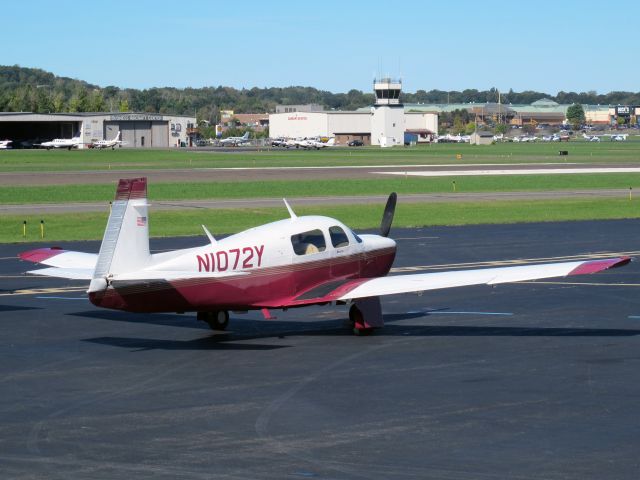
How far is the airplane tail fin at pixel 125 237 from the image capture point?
17938mm

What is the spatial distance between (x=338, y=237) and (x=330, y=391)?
598 centimetres

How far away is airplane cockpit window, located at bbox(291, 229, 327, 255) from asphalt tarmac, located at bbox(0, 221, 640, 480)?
1.74 m

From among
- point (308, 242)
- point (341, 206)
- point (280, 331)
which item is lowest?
point (280, 331)

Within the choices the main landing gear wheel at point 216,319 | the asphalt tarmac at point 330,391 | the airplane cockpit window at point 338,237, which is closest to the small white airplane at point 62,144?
the asphalt tarmac at point 330,391

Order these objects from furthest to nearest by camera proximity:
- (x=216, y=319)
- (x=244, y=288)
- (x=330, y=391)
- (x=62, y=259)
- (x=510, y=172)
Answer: (x=510, y=172) < (x=62, y=259) < (x=216, y=319) < (x=244, y=288) < (x=330, y=391)

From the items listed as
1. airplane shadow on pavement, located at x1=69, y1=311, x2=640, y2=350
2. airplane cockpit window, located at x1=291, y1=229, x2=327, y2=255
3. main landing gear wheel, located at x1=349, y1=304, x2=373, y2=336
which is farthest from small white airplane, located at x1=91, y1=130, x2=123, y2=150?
main landing gear wheel, located at x1=349, y1=304, x2=373, y2=336

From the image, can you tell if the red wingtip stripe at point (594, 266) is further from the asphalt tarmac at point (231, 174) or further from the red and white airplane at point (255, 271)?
the asphalt tarmac at point (231, 174)

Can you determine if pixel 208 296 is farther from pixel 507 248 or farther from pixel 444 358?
pixel 507 248

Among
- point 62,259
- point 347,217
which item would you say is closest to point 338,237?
point 62,259

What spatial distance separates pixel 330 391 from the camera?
52.9ft

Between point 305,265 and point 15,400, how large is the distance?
703cm

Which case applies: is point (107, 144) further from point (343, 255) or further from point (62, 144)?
point (343, 255)

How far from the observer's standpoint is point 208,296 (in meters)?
19.1

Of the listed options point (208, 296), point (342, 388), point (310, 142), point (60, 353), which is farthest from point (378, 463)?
point (310, 142)
